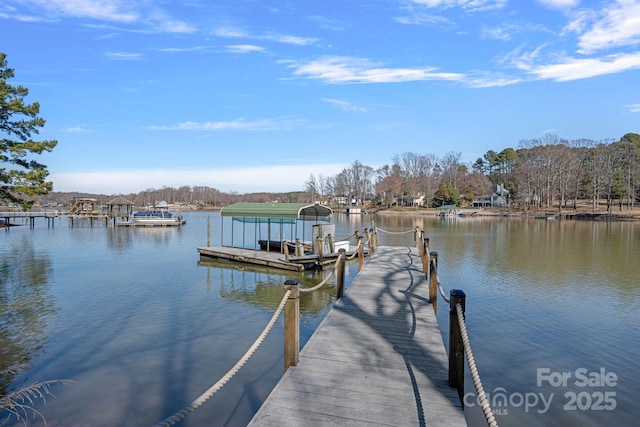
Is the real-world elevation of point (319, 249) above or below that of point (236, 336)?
above

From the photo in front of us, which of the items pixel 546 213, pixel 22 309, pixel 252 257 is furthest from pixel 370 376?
pixel 546 213

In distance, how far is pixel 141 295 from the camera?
1480 cm

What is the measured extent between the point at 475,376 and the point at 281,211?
1842cm

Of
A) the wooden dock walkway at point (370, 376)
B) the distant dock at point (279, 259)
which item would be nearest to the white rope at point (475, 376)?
the wooden dock walkway at point (370, 376)

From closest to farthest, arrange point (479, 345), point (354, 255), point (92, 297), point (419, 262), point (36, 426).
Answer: point (36, 426) → point (479, 345) → point (92, 297) → point (419, 262) → point (354, 255)

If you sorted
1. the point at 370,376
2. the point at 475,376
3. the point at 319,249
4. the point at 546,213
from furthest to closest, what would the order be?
the point at 546,213
the point at 319,249
the point at 370,376
the point at 475,376

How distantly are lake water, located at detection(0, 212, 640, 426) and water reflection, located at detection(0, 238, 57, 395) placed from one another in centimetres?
5

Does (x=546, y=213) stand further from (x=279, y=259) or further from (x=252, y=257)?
(x=252, y=257)

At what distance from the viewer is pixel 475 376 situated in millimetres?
3979

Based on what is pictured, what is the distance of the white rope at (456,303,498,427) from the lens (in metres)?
3.49

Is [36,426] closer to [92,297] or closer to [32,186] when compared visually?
[92,297]

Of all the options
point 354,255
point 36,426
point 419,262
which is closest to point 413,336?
point 36,426

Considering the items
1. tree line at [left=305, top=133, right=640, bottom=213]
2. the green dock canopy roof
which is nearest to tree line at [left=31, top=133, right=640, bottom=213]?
tree line at [left=305, top=133, right=640, bottom=213]

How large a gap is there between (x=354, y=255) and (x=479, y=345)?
41.1ft
